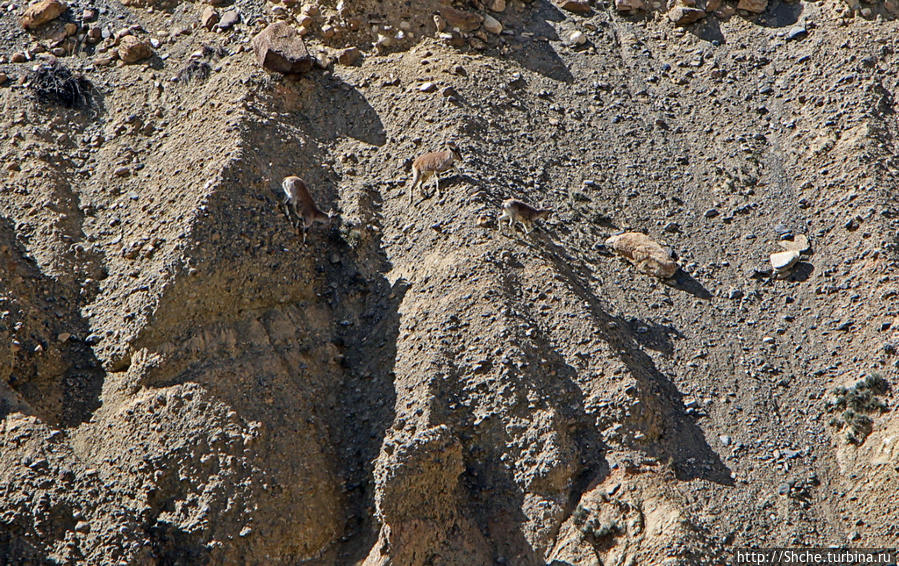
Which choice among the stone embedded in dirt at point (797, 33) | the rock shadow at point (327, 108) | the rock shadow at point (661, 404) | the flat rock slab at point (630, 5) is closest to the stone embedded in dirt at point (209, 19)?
the rock shadow at point (327, 108)

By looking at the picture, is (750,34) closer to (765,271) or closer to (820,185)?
(820,185)

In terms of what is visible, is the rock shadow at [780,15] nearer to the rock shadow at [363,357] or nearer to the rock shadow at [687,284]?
the rock shadow at [687,284]

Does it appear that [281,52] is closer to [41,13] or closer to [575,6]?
[41,13]

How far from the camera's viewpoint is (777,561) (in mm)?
12055

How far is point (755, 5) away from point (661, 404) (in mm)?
8161

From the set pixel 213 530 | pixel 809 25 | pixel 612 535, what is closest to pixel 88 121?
pixel 213 530

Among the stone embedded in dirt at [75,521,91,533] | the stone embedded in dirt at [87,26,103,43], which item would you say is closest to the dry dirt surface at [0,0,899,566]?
the stone embedded in dirt at [75,521,91,533]

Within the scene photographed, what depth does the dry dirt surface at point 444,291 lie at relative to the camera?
12.4 m

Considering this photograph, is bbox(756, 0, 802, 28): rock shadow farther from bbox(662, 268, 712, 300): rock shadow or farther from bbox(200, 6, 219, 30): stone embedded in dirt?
bbox(200, 6, 219, 30): stone embedded in dirt

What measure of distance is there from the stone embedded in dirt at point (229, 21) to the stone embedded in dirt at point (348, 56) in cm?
180

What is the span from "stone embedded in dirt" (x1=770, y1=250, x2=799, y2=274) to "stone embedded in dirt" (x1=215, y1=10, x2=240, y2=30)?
905 centimetres

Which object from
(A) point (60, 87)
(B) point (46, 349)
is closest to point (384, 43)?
(A) point (60, 87)

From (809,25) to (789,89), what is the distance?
143 cm

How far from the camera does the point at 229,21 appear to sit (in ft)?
57.6
